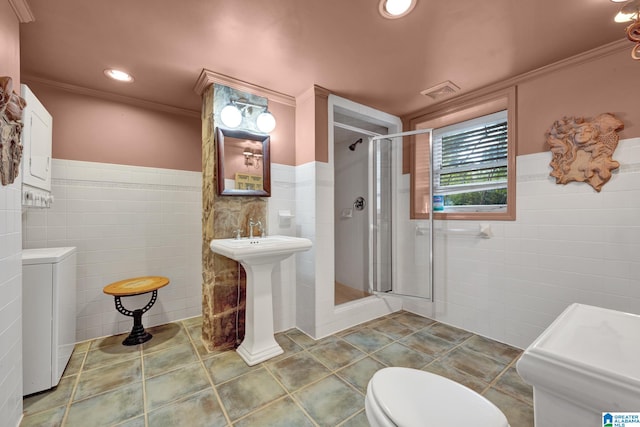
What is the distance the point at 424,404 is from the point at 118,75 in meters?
2.96

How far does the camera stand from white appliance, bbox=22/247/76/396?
1.61m

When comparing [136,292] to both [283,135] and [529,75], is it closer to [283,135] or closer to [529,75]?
[283,135]

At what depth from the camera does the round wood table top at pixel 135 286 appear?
2134 millimetres

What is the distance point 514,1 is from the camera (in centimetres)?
143

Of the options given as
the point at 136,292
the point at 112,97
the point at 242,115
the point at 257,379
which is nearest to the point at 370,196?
the point at 242,115

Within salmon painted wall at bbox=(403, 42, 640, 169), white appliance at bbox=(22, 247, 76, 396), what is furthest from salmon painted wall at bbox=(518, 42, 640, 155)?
white appliance at bbox=(22, 247, 76, 396)

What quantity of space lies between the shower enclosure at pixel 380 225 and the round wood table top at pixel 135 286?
1.69 metres

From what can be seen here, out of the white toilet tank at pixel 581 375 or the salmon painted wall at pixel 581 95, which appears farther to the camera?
the salmon painted wall at pixel 581 95

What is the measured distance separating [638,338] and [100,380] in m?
2.68

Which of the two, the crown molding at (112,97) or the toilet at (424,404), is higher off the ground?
the crown molding at (112,97)

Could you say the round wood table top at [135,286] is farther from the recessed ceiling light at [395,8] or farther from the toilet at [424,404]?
the recessed ceiling light at [395,8]

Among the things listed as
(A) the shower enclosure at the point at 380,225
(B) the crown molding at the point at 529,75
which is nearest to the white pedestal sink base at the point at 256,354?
(A) the shower enclosure at the point at 380,225

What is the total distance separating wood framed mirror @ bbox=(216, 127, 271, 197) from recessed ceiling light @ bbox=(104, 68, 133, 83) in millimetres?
837

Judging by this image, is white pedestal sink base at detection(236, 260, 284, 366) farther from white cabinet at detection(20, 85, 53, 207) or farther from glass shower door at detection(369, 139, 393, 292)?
white cabinet at detection(20, 85, 53, 207)
